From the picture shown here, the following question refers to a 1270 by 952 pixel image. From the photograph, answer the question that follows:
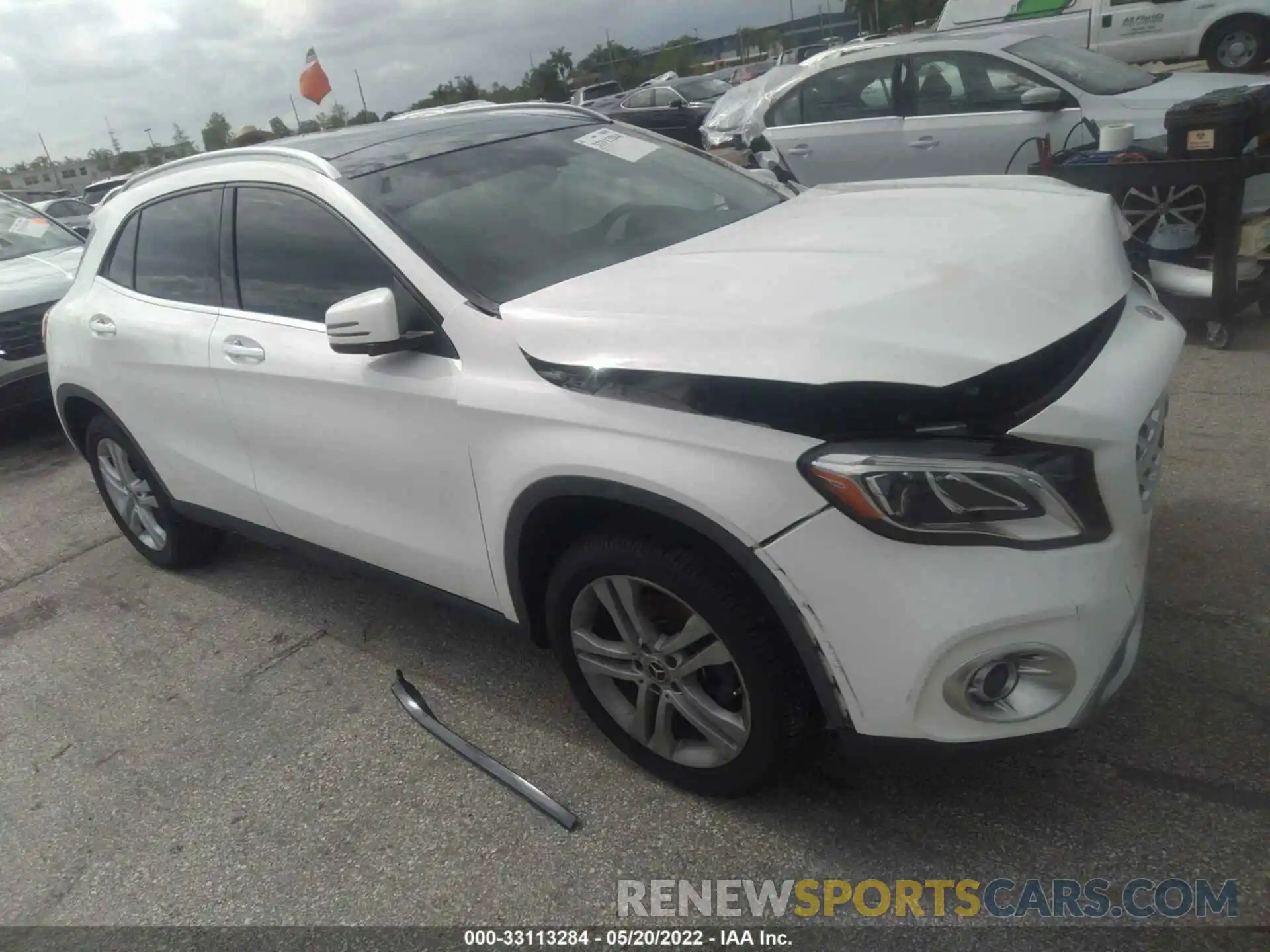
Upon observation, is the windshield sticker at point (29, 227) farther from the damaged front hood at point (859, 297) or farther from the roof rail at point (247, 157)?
the damaged front hood at point (859, 297)

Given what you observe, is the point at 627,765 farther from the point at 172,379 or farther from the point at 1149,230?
the point at 1149,230

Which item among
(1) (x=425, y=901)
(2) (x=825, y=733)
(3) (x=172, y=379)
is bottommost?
(1) (x=425, y=901)

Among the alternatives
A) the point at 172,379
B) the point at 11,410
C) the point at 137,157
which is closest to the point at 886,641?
the point at 172,379

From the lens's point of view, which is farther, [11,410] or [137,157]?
[137,157]

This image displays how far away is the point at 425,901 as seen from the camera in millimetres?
2373

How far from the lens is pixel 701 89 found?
22.6 metres

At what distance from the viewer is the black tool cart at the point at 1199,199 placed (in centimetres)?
484

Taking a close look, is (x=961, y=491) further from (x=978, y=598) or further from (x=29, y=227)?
(x=29, y=227)

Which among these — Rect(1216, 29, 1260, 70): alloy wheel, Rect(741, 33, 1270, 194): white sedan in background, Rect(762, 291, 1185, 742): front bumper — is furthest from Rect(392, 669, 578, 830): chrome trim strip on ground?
Rect(1216, 29, 1260, 70): alloy wheel

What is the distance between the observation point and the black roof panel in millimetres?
3107

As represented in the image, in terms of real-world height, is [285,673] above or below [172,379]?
below

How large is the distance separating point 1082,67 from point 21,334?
7643 mm

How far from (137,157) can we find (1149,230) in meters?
59.2

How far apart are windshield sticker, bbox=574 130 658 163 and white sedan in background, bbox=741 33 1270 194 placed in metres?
4.24
